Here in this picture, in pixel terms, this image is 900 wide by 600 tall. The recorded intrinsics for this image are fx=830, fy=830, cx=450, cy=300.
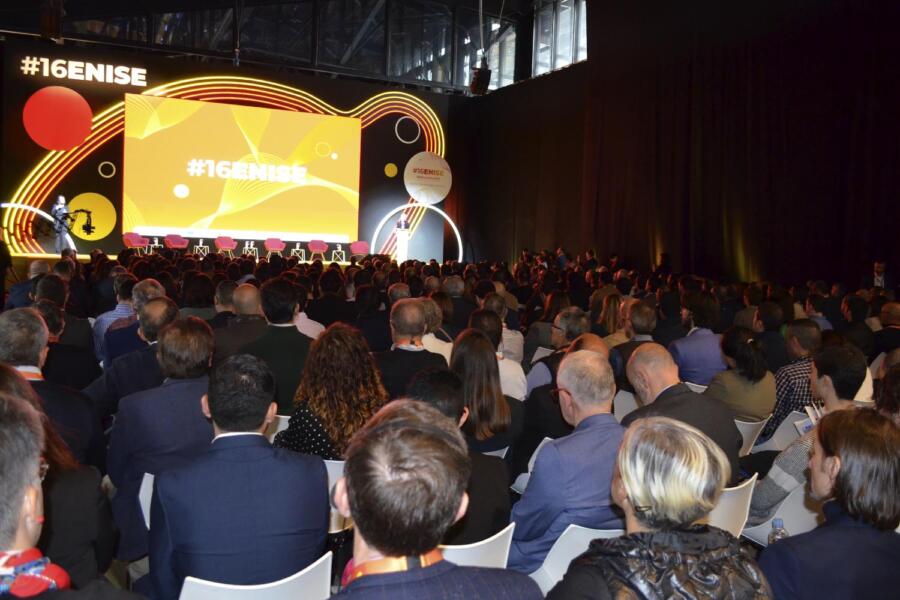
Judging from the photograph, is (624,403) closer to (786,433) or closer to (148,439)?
(786,433)

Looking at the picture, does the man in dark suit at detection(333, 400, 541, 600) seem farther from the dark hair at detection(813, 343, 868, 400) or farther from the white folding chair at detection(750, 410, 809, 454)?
the white folding chair at detection(750, 410, 809, 454)

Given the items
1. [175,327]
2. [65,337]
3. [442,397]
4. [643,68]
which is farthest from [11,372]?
[643,68]

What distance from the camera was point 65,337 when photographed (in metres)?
5.64

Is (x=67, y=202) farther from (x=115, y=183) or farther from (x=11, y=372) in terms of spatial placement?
(x=11, y=372)

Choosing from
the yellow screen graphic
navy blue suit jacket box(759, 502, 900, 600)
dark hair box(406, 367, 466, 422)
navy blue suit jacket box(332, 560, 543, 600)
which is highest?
the yellow screen graphic

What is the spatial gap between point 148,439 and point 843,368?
3.04m

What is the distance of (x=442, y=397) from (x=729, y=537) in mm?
1434

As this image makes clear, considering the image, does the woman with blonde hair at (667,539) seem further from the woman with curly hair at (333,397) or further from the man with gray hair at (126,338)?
the man with gray hair at (126,338)

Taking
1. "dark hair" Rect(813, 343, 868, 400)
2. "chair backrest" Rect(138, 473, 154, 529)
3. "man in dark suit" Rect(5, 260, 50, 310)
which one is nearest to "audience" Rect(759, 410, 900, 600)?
"dark hair" Rect(813, 343, 868, 400)

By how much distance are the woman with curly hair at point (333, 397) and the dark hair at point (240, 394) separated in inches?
29.9

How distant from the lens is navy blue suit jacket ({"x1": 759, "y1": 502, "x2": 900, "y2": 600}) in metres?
1.97

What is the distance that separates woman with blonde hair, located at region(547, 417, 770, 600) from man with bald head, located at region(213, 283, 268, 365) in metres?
3.40

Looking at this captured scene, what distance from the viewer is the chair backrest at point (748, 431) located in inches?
170

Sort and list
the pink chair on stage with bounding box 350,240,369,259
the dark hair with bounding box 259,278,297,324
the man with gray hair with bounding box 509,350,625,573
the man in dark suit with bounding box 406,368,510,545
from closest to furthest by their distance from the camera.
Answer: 1. the man in dark suit with bounding box 406,368,510,545
2. the man with gray hair with bounding box 509,350,625,573
3. the dark hair with bounding box 259,278,297,324
4. the pink chair on stage with bounding box 350,240,369,259
